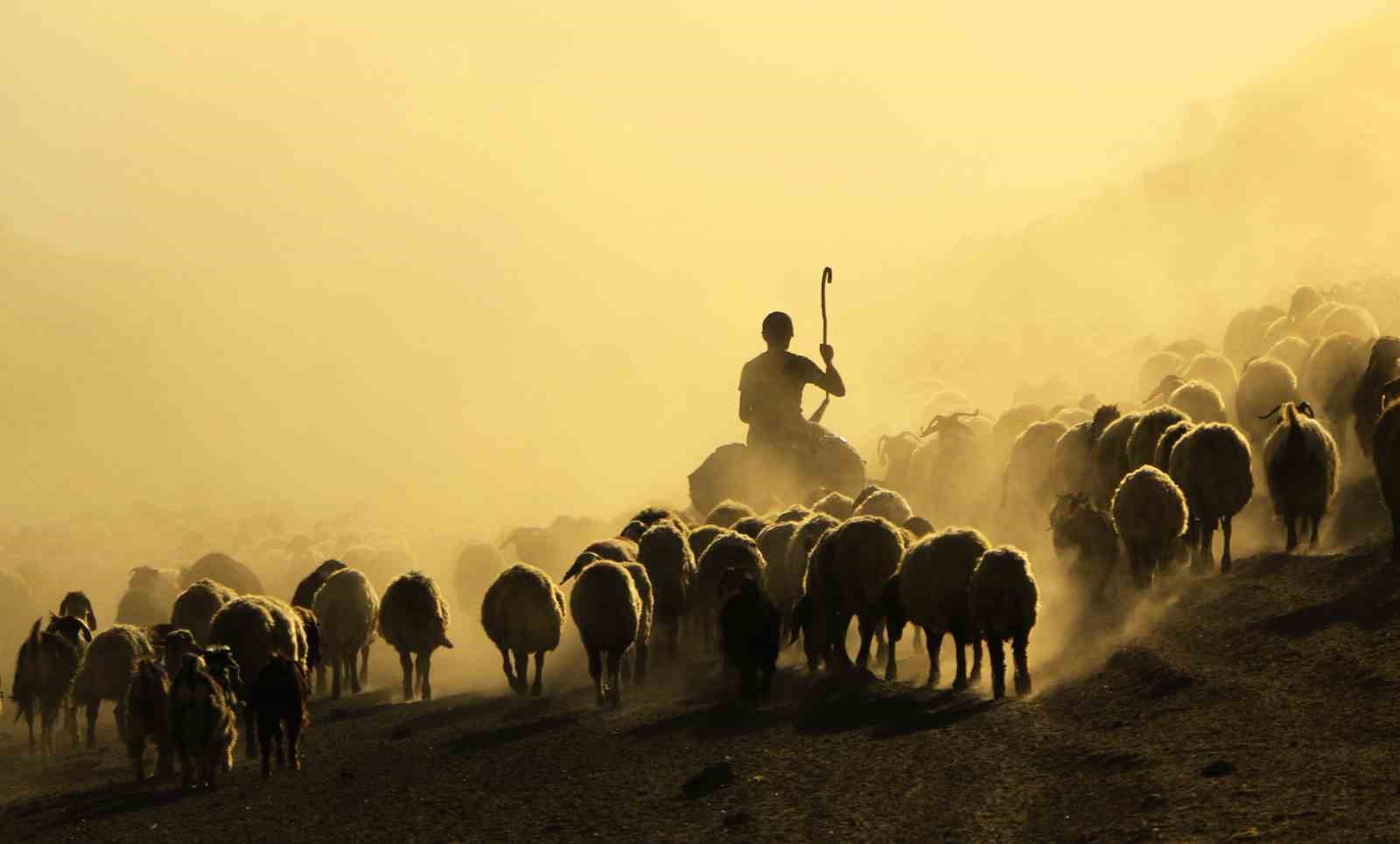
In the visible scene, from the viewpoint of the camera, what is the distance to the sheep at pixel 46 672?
3019 cm

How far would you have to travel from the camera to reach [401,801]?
19844mm

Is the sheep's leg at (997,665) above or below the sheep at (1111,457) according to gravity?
below

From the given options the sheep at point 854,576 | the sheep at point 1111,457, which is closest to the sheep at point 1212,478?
the sheep at point 1111,457

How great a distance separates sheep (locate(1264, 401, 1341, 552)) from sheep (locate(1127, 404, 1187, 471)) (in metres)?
2.77

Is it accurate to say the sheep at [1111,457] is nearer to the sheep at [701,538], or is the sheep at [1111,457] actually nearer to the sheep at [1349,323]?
the sheep at [701,538]

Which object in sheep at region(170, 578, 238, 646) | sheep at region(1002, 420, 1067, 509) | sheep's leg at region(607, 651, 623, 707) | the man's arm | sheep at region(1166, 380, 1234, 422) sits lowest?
sheep's leg at region(607, 651, 623, 707)

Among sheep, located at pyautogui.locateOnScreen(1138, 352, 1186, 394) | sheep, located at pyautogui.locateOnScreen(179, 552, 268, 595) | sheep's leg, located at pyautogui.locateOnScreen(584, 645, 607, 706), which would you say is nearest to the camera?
sheep's leg, located at pyautogui.locateOnScreen(584, 645, 607, 706)

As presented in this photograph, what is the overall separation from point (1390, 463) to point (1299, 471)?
1984 millimetres

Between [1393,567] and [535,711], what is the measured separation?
1092cm

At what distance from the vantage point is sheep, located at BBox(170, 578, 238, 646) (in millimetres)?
31562

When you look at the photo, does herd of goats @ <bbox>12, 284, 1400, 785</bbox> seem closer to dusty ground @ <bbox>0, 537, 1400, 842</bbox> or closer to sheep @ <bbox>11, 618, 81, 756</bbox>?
sheep @ <bbox>11, 618, 81, 756</bbox>

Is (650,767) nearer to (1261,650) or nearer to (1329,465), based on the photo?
(1261,650)

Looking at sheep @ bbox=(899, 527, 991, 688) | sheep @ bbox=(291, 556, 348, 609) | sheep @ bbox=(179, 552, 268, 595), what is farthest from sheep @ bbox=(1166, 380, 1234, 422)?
sheep @ bbox=(179, 552, 268, 595)

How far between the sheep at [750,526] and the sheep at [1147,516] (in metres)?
6.32
